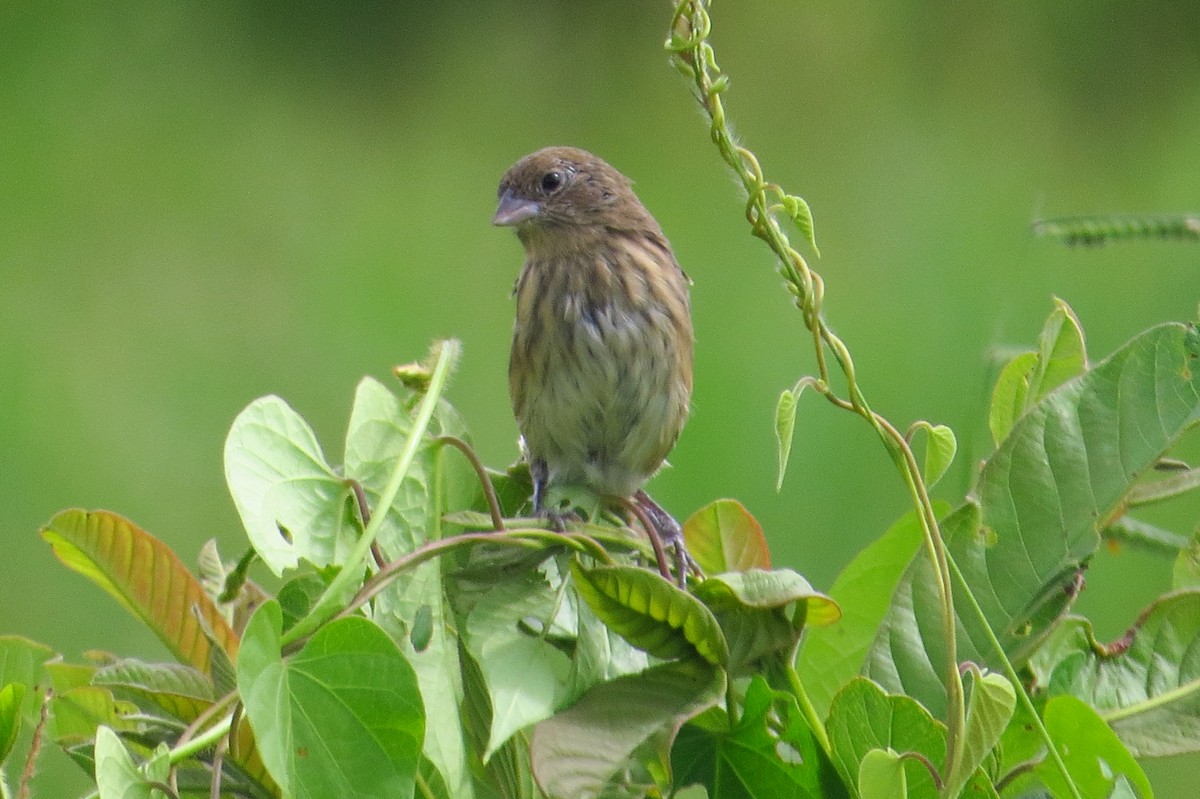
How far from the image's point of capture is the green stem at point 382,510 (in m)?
0.76

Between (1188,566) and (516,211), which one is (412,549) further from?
(516,211)

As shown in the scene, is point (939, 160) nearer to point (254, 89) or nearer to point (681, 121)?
point (681, 121)

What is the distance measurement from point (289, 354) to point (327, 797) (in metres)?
3.19

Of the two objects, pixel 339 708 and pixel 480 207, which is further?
pixel 480 207

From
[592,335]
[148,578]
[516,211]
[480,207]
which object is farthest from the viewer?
[480,207]

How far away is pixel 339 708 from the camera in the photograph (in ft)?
2.44

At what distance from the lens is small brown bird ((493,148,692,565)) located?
6.29ft

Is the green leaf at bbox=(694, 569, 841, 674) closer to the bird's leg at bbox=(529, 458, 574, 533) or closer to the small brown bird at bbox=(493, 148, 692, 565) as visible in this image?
the bird's leg at bbox=(529, 458, 574, 533)

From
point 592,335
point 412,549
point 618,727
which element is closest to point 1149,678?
point 618,727

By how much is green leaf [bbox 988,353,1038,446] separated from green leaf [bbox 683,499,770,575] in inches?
6.8

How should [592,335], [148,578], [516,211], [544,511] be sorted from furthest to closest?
[516,211]
[592,335]
[544,511]
[148,578]

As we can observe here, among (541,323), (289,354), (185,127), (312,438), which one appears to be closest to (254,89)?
(185,127)

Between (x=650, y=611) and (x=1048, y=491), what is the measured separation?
260 millimetres

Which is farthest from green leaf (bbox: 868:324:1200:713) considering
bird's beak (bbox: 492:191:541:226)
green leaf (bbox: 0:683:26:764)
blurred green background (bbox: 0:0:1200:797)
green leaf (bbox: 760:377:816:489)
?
blurred green background (bbox: 0:0:1200:797)
